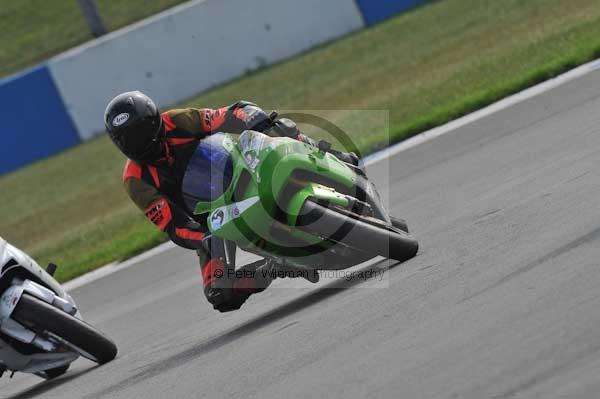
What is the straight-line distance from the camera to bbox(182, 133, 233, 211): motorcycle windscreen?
7.68 metres

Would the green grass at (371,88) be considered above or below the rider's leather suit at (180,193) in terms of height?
below

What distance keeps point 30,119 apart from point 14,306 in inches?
621

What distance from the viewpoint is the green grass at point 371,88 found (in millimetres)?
13703

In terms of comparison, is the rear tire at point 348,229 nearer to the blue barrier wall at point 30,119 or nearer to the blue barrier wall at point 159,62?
the blue barrier wall at point 159,62

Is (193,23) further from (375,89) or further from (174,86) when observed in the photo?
(375,89)

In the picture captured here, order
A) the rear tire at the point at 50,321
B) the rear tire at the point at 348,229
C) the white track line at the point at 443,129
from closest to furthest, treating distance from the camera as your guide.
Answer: the rear tire at the point at 348,229 < the rear tire at the point at 50,321 < the white track line at the point at 443,129

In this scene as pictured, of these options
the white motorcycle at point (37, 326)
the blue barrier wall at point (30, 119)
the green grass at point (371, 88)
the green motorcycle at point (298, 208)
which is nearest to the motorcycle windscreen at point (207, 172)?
the green motorcycle at point (298, 208)

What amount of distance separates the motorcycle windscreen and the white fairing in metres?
1.00

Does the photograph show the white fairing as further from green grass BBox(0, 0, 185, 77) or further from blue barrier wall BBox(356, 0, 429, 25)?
green grass BBox(0, 0, 185, 77)

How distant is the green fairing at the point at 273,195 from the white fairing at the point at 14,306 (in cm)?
113

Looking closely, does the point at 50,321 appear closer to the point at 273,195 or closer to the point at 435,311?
the point at 273,195

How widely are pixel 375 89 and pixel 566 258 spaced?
1225 cm

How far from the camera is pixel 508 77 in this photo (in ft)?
46.8

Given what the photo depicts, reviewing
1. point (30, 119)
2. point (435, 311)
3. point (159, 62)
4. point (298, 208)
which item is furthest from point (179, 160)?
point (30, 119)
